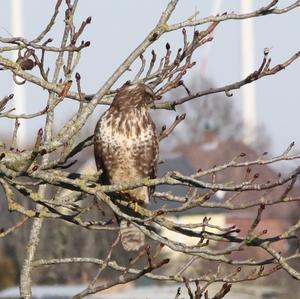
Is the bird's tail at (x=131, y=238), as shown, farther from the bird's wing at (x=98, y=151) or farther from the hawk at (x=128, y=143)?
the bird's wing at (x=98, y=151)

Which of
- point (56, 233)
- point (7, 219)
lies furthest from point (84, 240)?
point (7, 219)

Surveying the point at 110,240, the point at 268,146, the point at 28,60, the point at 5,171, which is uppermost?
the point at 268,146

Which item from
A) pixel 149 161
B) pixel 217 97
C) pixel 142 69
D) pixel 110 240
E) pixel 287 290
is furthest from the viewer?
pixel 217 97

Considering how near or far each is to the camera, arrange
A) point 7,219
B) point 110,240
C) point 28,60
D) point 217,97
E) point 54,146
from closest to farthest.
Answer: point 54,146
point 28,60
point 110,240
point 7,219
point 217,97

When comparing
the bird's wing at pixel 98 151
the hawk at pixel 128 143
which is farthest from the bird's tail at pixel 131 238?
the bird's wing at pixel 98 151

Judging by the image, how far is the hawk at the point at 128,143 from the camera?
861 centimetres

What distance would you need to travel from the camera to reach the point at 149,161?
355 inches

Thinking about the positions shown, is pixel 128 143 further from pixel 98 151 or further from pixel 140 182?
pixel 140 182

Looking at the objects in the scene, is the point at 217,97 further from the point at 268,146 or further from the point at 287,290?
the point at 287,290

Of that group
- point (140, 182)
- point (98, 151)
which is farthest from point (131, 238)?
point (140, 182)

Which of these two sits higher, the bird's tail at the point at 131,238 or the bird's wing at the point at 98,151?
the bird's wing at the point at 98,151

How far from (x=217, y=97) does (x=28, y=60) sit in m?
78.5

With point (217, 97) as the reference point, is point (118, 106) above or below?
below

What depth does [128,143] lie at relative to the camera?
29.0 ft
